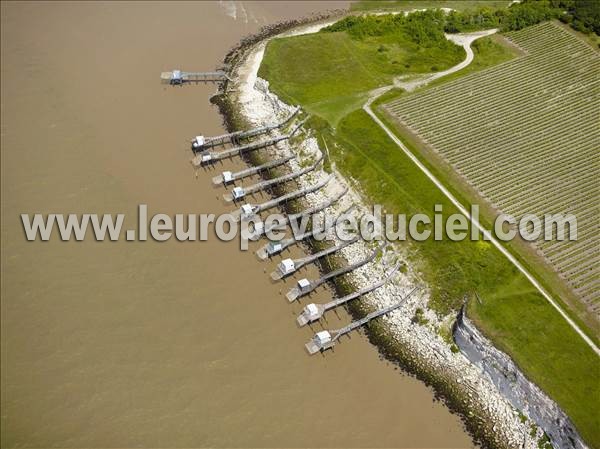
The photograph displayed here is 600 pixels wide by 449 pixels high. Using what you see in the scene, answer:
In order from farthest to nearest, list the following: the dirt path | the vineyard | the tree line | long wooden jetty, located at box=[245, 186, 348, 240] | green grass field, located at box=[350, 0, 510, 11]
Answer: green grass field, located at box=[350, 0, 510, 11] < the tree line < the vineyard < long wooden jetty, located at box=[245, 186, 348, 240] < the dirt path

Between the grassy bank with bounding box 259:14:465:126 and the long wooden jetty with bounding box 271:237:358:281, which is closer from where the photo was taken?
the long wooden jetty with bounding box 271:237:358:281

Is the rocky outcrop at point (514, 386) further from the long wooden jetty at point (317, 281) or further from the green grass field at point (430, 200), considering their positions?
the long wooden jetty at point (317, 281)

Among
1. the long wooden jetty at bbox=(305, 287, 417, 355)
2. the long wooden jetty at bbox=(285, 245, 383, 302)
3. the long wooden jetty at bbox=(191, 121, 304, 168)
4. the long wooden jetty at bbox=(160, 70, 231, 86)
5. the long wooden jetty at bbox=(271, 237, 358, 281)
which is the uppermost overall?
the long wooden jetty at bbox=(160, 70, 231, 86)

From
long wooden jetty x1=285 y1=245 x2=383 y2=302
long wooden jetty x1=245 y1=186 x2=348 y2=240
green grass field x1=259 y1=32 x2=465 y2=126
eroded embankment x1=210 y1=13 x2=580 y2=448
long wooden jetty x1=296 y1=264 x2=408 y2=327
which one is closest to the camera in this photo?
eroded embankment x1=210 y1=13 x2=580 y2=448

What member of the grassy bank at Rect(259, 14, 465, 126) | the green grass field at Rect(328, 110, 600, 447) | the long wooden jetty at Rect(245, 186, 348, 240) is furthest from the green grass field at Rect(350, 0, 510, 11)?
the long wooden jetty at Rect(245, 186, 348, 240)

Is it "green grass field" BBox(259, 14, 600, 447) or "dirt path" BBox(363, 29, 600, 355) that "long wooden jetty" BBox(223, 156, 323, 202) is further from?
"dirt path" BBox(363, 29, 600, 355)

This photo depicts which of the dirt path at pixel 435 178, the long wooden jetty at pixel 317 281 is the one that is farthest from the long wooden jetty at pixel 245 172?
the long wooden jetty at pixel 317 281
